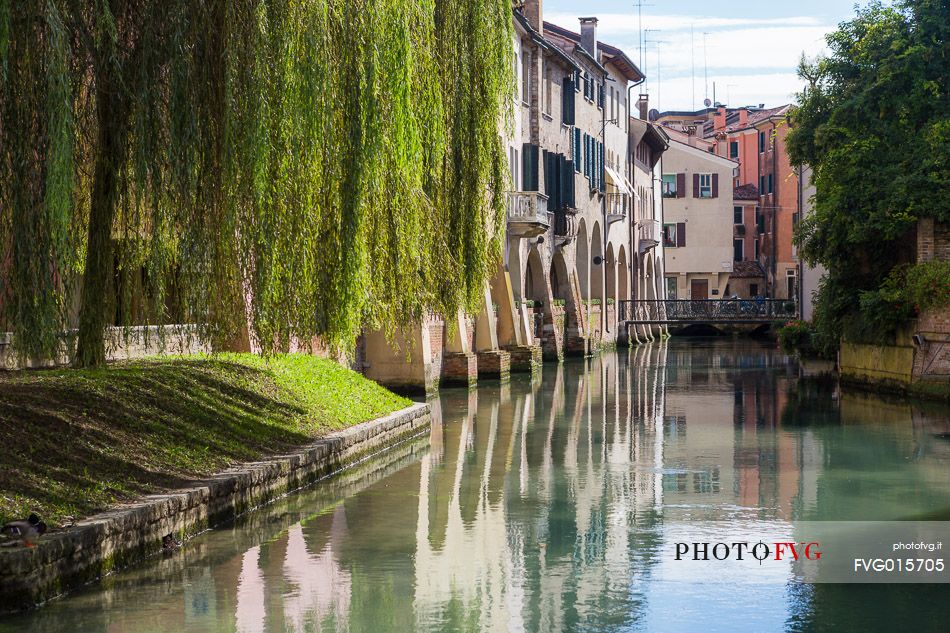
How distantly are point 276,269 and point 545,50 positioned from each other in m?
32.7

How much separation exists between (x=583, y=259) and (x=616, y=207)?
275 inches

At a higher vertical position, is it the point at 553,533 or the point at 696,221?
the point at 696,221

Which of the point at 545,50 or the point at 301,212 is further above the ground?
the point at 545,50

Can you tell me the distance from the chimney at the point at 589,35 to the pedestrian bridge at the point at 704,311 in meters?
11.4

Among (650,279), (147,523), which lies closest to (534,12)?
(650,279)

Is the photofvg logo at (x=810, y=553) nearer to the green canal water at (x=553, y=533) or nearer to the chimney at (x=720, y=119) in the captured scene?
the green canal water at (x=553, y=533)

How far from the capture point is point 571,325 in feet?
159

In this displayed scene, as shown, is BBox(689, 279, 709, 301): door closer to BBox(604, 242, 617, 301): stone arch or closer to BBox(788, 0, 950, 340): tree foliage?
BBox(604, 242, 617, 301): stone arch

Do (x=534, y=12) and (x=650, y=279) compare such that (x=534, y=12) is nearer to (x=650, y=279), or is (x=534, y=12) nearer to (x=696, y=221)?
(x=650, y=279)

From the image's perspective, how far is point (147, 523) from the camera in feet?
35.7

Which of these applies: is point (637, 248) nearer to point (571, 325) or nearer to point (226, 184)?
point (571, 325)

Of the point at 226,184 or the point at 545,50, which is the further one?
the point at 545,50

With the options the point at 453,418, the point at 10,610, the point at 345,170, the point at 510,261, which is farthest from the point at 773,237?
the point at 10,610

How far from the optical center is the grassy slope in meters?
10.7
